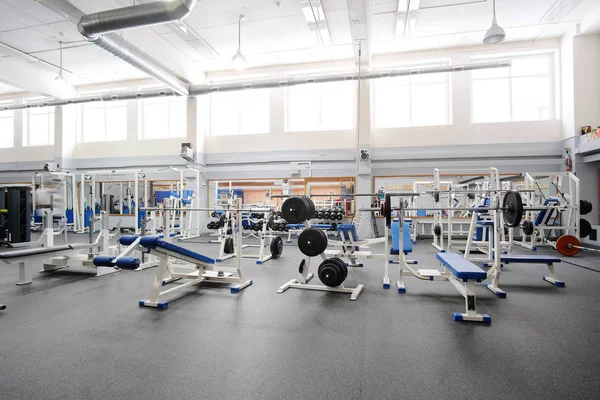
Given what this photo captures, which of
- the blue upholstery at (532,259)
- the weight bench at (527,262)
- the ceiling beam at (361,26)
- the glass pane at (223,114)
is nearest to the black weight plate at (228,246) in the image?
the weight bench at (527,262)

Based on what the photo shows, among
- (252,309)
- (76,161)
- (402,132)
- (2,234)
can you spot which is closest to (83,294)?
(252,309)

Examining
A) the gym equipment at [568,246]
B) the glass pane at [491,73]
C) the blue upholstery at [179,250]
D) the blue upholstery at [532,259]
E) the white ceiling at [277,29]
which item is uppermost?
the white ceiling at [277,29]

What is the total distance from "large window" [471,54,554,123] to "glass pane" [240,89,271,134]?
5.96 m

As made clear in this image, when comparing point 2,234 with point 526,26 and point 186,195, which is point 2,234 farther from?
point 526,26

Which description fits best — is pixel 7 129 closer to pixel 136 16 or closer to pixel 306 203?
pixel 136 16

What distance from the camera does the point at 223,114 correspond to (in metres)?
9.88

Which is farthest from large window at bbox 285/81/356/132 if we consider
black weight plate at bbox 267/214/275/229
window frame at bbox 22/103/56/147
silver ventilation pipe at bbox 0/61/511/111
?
window frame at bbox 22/103/56/147

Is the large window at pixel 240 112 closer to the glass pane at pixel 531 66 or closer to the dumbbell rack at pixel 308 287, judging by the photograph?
the dumbbell rack at pixel 308 287

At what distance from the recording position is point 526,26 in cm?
717

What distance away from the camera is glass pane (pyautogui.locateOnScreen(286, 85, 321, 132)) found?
920 cm

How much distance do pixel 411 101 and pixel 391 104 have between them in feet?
1.83

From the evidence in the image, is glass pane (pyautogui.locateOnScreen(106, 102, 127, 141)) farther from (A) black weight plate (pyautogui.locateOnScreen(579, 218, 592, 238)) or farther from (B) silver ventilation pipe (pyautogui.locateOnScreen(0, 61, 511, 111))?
(A) black weight plate (pyautogui.locateOnScreen(579, 218, 592, 238))

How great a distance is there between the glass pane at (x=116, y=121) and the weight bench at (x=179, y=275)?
8839 mm

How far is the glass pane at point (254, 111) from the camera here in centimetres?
957
